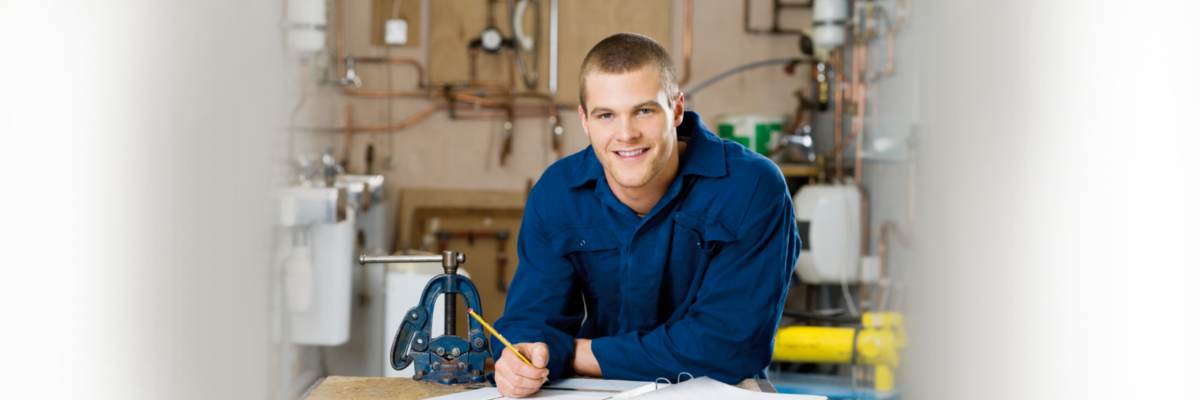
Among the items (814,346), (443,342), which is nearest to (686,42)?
(814,346)

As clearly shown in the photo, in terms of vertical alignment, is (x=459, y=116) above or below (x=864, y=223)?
above

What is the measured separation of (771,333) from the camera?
4.44 ft

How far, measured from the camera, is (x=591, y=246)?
1.42 metres

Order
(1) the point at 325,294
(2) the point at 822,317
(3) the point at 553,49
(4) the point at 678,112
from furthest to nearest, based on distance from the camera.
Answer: (3) the point at 553,49, (2) the point at 822,317, (1) the point at 325,294, (4) the point at 678,112

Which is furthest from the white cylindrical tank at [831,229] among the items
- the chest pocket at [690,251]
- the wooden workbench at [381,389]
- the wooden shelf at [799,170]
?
the wooden workbench at [381,389]

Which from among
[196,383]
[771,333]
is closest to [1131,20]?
[771,333]

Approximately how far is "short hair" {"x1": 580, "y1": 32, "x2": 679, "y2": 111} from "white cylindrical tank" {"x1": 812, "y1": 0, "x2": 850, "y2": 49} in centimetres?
220

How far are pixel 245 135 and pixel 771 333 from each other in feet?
3.65

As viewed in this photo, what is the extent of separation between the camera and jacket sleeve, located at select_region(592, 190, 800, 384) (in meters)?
1.30

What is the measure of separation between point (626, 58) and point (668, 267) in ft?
1.13

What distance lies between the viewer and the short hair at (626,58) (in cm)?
126

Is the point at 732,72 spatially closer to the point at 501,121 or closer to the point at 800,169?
the point at 800,169

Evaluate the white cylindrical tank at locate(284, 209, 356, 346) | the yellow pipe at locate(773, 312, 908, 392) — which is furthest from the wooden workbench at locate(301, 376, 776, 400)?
the yellow pipe at locate(773, 312, 908, 392)

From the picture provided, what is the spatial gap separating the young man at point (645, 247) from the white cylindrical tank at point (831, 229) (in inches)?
67.6
